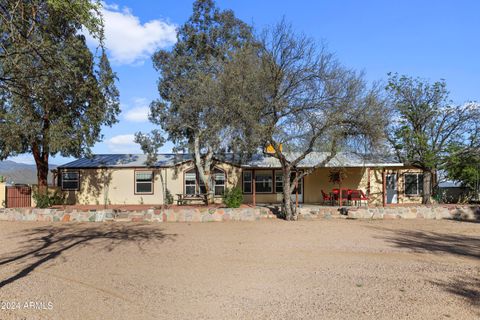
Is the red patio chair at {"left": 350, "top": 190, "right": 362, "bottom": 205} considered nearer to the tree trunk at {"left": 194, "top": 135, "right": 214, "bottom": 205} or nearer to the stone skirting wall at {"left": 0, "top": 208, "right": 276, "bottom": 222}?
the stone skirting wall at {"left": 0, "top": 208, "right": 276, "bottom": 222}

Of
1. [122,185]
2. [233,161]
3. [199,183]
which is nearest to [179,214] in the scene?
[199,183]

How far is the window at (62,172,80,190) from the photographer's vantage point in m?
23.0

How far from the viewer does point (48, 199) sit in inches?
736

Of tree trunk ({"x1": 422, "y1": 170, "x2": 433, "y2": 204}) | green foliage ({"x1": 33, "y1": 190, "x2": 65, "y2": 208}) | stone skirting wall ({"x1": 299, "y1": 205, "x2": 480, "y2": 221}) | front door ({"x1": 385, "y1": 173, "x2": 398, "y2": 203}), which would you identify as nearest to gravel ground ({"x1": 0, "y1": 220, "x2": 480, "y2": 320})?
stone skirting wall ({"x1": 299, "y1": 205, "x2": 480, "y2": 221})

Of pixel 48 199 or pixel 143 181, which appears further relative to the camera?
pixel 143 181

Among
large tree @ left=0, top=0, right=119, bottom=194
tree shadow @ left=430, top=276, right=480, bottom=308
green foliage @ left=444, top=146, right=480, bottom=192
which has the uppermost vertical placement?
large tree @ left=0, top=0, right=119, bottom=194

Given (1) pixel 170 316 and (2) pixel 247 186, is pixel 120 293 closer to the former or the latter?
(1) pixel 170 316

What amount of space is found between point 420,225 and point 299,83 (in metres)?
7.52

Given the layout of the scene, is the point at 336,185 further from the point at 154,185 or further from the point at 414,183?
the point at 154,185

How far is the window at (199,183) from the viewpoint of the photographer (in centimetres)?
2281

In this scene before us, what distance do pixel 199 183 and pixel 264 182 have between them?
3.88m

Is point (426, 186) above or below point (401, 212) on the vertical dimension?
above

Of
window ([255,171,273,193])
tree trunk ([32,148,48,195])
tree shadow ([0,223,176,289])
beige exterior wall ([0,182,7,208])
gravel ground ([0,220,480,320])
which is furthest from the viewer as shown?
window ([255,171,273,193])

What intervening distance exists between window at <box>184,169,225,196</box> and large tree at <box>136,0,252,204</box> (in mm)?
435
